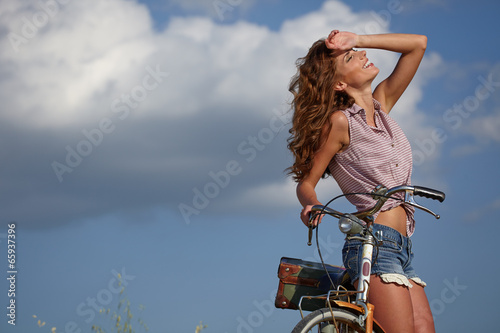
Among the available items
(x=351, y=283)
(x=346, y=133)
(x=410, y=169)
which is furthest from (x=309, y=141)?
(x=351, y=283)

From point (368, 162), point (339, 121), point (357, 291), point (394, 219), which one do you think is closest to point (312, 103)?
point (339, 121)

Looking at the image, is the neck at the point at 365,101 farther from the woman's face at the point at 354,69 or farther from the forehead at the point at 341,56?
the forehead at the point at 341,56

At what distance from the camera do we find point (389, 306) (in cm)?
286

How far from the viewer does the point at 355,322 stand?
266cm

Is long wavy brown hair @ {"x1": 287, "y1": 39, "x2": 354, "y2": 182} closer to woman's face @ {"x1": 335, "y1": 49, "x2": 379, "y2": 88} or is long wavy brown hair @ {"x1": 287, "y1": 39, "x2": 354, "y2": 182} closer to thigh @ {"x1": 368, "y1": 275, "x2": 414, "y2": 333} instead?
woman's face @ {"x1": 335, "y1": 49, "x2": 379, "y2": 88}

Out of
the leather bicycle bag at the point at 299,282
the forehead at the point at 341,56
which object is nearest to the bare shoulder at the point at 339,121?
the forehead at the point at 341,56

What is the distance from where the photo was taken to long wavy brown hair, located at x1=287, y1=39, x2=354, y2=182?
10.9ft

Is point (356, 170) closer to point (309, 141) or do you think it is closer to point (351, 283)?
point (309, 141)

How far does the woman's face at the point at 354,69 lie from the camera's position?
344 centimetres

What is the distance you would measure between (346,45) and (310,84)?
0.98 ft

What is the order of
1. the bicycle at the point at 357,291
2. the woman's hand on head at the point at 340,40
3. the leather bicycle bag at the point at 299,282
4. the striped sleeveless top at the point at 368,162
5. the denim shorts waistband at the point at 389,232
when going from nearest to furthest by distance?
1. the bicycle at the point at 357,291
2. the denim shorts waistband at the point at 389,232
3. the striped sleeveless top at the point at 368,162
4. the leather bicycle bag at the point at 299,282
5. the woman's hand on head at the point at 340,40

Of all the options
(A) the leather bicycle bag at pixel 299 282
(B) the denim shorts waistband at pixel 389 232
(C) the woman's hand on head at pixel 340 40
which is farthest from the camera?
(C) the woman's hand on head at pixel 340 40

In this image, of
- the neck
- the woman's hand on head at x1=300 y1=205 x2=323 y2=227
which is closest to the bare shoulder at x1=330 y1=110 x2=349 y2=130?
the neck

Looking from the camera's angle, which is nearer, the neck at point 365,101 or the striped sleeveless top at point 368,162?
the striped sleeveless top at point 368,162
